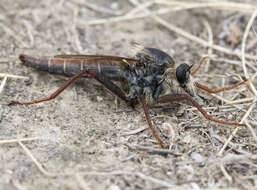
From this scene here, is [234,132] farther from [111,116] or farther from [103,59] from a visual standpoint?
[103,59]

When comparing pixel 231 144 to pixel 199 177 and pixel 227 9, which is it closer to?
pixel 199 177

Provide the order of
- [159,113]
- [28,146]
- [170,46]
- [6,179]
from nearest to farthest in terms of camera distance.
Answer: [6,179]
[28,146]
[159,113]
[170,46]

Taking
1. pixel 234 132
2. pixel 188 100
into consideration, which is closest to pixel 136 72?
pixel 188 100

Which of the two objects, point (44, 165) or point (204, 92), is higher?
point (204, 92)

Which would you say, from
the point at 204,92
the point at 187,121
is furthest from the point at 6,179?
the point at 204,92

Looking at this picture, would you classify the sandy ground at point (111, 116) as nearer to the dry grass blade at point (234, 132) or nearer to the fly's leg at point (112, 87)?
the dry grass blade at point (234, 132)
